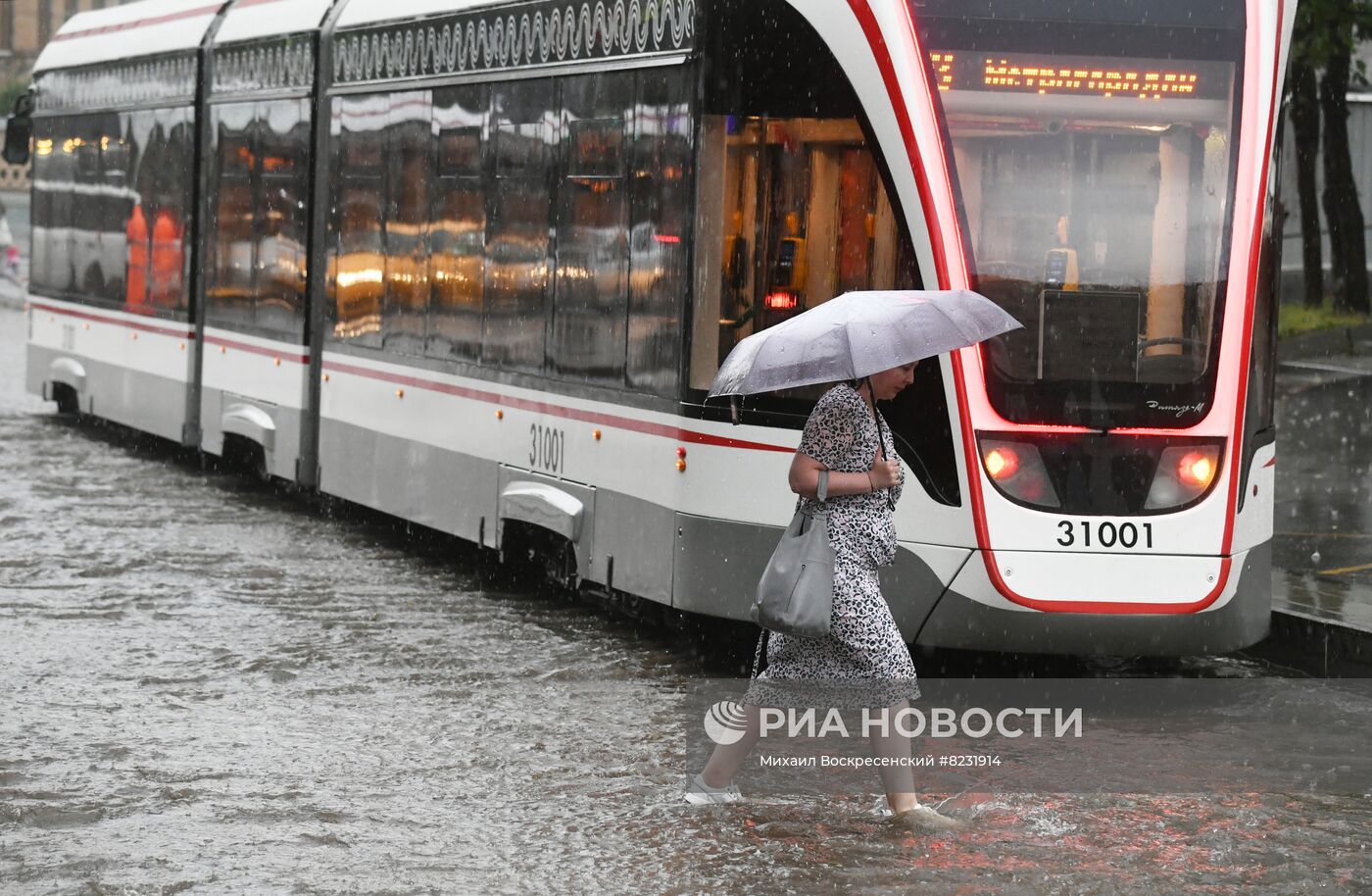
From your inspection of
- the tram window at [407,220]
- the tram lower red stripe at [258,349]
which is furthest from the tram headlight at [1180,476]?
Answer: the tram lower red stripe at [258,349]

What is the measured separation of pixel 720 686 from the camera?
32.5 ft

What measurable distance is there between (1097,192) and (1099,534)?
130 cm

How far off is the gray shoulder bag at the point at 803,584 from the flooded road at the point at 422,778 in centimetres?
64

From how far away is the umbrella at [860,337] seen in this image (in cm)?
732

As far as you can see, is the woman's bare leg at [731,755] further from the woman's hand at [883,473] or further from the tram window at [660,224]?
the tram window at [660,224]

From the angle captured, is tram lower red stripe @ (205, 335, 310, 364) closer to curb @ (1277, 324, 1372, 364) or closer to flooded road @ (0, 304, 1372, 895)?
flooded road @ (0, 304, 1372, 895)

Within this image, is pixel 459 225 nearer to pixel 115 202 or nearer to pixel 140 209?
pixel 140 209

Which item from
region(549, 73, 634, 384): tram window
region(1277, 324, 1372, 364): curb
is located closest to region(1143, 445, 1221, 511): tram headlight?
region(549, 73, 634, 384): tram window

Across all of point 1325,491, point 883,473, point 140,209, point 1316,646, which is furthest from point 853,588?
point 140,209

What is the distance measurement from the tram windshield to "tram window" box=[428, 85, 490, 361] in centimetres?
363

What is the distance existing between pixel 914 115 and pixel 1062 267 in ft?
2.63

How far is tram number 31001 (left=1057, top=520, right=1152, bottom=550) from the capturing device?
9.25 metres

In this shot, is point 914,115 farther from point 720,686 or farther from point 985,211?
point 720,686

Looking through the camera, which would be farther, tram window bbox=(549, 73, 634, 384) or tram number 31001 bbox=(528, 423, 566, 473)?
tram number 31001 bbox=(528, 423, 566, 473)
